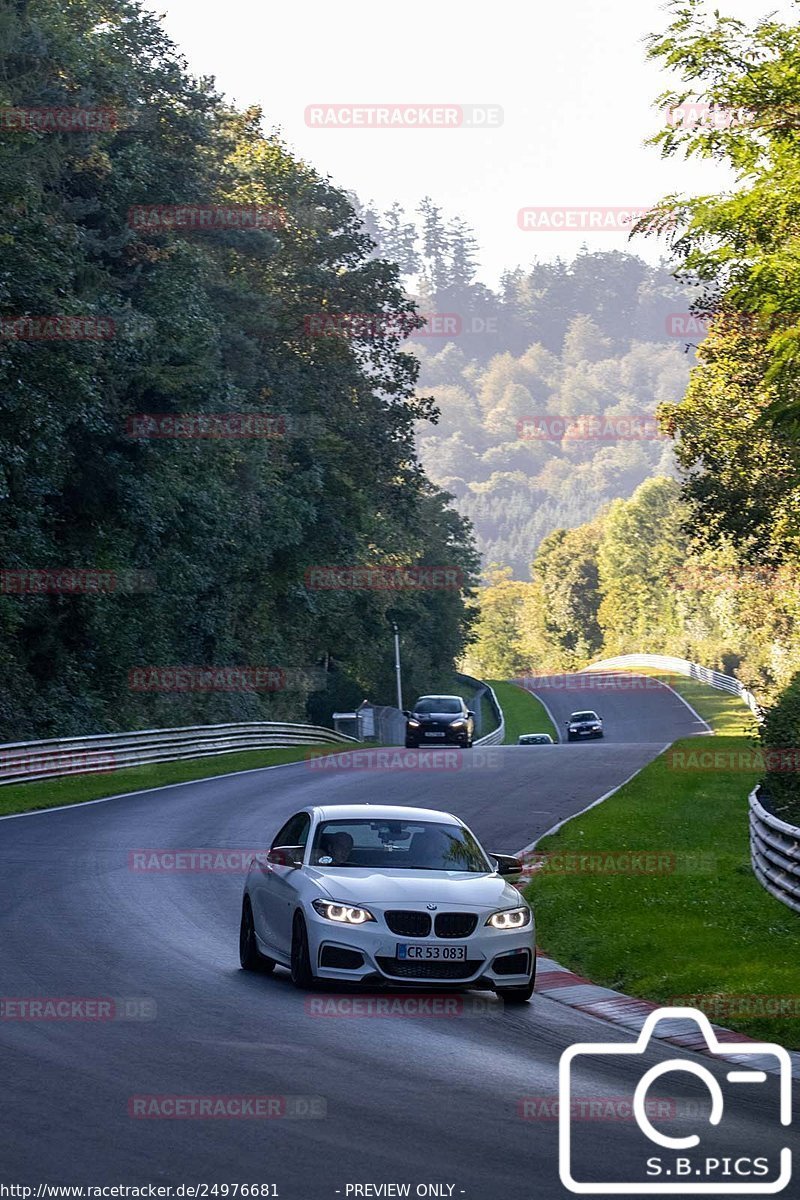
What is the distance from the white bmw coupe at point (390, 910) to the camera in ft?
40.6

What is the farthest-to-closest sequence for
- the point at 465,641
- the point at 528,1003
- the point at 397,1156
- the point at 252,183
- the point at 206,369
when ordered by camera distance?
the point at 465,641 → the point at 252,183 → the point at 206,369 → the point at 528,1003 → the point at 397,1156

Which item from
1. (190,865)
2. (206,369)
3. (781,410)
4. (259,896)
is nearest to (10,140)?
(206,369)

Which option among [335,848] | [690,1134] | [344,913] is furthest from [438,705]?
[690,1134]

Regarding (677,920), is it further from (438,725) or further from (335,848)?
(438,725)

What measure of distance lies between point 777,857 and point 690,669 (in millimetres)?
95361

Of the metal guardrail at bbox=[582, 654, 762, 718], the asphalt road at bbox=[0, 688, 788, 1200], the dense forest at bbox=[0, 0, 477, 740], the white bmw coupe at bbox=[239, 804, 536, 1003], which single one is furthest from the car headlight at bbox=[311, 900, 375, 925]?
the metal guardrail at bbox=[582, 654, 762, 718]

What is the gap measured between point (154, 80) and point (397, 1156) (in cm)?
4915

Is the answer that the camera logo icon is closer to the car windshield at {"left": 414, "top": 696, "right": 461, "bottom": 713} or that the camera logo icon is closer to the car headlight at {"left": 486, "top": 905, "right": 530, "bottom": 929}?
the car headlight at {"left": 486, "top": 905, "right": 530, "bottom": 929}

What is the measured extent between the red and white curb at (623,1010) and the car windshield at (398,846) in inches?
46.5

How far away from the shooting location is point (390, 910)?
40.7 ft

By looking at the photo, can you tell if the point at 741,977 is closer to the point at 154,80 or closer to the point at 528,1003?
the point at 528,1003

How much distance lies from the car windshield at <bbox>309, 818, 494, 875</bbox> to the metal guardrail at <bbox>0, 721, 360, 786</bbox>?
22.6 m

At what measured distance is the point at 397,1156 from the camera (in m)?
7.46

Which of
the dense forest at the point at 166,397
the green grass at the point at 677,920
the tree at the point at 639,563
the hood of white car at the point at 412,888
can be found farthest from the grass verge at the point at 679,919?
the tree at the point at 639,563
